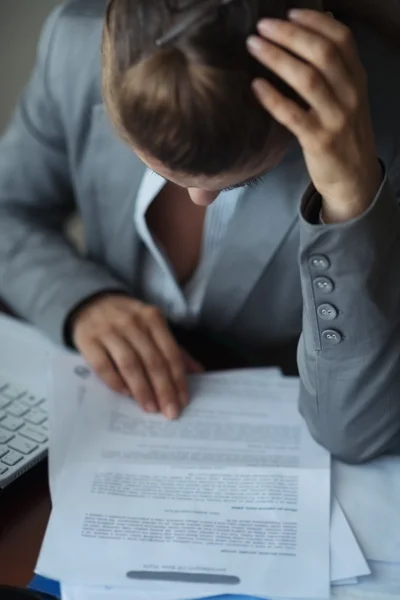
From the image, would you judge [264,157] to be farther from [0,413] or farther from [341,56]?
[0,413]

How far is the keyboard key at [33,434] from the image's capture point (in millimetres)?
763

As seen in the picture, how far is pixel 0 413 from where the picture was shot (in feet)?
2.60

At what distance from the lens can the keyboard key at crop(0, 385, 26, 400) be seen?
82 centimetres

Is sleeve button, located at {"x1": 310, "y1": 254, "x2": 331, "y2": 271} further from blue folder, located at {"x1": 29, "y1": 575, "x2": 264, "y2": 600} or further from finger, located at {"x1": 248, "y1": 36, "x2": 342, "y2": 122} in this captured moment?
blue folder, located at {"x1": 29, "y1": 575, "x2": 264, "y2": 600}

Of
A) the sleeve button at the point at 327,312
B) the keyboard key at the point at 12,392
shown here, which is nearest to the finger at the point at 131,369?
the keyboard key at the point at 12,392

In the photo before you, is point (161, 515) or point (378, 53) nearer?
point (161, 515)

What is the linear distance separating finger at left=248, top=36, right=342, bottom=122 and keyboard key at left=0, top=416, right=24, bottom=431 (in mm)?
415

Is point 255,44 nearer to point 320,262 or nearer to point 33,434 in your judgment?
point 320,262

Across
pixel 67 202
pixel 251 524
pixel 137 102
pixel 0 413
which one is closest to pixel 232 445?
pixel 251 524

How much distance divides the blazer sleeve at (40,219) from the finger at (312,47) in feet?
1.49

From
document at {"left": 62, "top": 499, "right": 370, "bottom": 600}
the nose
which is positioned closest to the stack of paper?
document at {"left": 62, "top": 499, "right": 370, "bottom": 600}

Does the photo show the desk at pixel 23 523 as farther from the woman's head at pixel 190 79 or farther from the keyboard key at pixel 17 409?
the woman's head at pixel 190 79

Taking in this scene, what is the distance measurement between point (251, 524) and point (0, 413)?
27 cm

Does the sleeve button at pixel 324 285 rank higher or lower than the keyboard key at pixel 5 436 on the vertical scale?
higher
